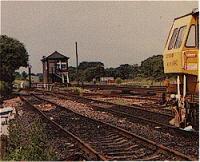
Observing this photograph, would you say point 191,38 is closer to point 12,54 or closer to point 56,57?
point 12,54

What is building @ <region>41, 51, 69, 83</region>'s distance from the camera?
7962 centimetres

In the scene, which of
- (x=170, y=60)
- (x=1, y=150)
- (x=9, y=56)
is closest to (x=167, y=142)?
(x=170, y=60)

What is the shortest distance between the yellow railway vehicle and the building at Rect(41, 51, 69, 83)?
67.7 m

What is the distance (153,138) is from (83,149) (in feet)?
6.52

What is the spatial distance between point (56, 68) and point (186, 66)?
71965 millimetres

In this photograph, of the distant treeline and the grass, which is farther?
the distant treeline

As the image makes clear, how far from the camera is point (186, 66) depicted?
984 centimetres

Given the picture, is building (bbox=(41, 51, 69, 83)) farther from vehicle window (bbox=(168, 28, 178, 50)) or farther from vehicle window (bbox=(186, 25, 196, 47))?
vehicle window (bbox=(186, 25, 196, 47))

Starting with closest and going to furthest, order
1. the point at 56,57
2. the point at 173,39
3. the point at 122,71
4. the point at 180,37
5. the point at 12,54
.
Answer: the point at 180,37, the point at 173,39, the point at 12,54, the point at 56,57, the point at 122,71

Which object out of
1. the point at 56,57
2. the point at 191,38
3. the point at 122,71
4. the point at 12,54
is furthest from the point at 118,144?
the point at 122,71

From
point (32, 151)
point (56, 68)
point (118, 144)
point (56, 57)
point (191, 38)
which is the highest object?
point (56, 57)

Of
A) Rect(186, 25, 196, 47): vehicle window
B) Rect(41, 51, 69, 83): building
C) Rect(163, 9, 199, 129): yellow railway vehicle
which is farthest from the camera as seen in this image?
Rect(41, 51, 69, 83): building

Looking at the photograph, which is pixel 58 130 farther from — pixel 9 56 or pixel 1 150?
pixel 9 56

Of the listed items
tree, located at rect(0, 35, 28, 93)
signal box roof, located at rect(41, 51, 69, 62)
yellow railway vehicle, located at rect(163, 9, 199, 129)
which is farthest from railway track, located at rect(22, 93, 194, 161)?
signal box roof, located at rect(41, 51, 69, 62)
